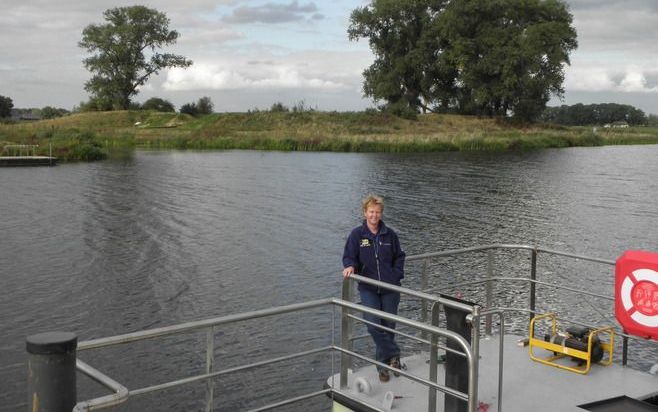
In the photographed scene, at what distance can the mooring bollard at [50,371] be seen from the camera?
4.00 m

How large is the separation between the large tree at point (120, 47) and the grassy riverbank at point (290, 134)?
26.8 ft

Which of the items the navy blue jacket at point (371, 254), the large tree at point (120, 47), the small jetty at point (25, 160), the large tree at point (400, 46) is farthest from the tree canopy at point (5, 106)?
the navy blue jacket at point (371, 254)

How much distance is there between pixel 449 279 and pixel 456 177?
25.7m

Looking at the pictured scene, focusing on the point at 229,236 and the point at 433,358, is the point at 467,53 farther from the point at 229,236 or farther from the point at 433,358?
the point at 433,358

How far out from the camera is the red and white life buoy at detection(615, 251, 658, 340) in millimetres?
6379

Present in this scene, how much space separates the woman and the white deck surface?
41 centimetres

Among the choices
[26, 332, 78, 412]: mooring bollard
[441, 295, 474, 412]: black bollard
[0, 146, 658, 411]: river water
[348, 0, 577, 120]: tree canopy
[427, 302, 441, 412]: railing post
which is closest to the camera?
[26, 332, 78, 412]: mooring bollard

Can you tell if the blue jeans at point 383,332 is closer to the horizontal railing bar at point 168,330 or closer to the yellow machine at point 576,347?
the horizontal railing bar at point 168,330

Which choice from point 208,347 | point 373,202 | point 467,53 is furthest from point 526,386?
point 467,53

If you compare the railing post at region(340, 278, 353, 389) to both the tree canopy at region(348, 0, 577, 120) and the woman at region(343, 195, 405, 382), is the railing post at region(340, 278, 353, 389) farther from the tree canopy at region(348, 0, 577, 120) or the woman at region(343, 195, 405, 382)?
the tree canopy at region(348, 0, 577, 120)

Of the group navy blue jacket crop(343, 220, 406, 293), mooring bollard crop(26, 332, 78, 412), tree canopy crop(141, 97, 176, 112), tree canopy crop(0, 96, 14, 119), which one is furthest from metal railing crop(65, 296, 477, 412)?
tree canopy crop(0, 96, 14, 119)

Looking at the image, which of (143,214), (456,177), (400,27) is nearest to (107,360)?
(143,214)

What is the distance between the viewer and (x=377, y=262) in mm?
7535

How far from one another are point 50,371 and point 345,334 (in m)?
3.23
